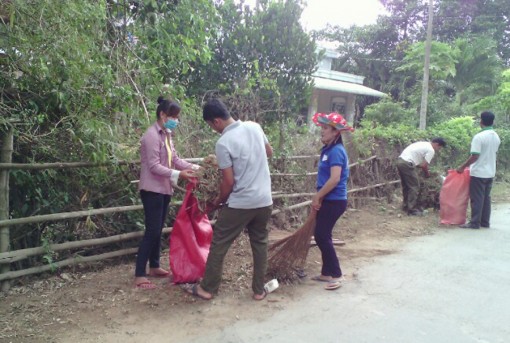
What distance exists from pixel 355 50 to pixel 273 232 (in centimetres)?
2070

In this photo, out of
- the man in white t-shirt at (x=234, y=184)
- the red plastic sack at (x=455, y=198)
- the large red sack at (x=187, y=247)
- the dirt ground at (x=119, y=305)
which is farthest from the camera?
the red plastic sack at (x=455, y=198)

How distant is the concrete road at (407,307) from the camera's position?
3.36 meters

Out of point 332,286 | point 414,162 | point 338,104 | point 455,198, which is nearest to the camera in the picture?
point 332,286

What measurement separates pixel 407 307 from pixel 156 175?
2.51 m

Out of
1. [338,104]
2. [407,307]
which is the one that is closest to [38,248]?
[407,307]

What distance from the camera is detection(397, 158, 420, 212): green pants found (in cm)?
780

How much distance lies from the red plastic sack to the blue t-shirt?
155 inches

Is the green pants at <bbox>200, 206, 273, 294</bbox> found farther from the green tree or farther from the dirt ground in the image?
the green tree

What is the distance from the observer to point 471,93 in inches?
790

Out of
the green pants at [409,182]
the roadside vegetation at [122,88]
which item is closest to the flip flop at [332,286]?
the roadside vegetation at [122,88]

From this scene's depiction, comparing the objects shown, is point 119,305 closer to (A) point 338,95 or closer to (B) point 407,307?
(B) point 407,307

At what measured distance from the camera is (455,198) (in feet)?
24.2

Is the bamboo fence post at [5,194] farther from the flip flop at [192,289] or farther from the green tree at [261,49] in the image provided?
the green tree at [261,49]

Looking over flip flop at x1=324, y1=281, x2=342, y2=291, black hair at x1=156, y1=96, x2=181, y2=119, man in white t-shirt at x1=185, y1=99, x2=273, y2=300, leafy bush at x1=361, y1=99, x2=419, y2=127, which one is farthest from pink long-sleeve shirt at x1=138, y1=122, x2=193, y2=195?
leafy bush at x1=361, y1=99, x2=419, y2=127
